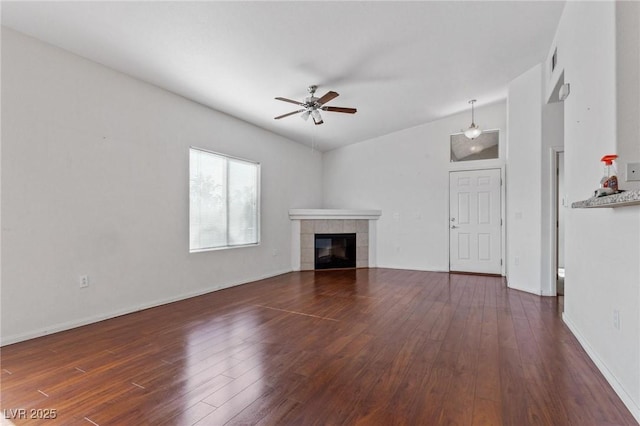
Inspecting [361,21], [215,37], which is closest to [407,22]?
[361,21]

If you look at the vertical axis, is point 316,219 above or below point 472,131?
below

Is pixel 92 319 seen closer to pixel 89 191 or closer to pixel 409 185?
pixel 89 191

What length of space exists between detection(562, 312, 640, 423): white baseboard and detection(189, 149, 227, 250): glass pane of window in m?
4.56

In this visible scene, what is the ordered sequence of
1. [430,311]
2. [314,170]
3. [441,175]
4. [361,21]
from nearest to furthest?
1. [361,21]
2. [430,311]
3. [441,175]
4. [314,170]

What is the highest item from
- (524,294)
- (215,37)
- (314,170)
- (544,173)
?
(215,37)

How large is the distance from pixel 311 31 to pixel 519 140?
3.69m

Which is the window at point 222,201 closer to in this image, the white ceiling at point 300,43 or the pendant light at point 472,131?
the white ceiling at point 300,43

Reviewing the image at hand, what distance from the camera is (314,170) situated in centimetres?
782

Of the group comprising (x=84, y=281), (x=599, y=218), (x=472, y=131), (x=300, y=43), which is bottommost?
(x=84, y=281)

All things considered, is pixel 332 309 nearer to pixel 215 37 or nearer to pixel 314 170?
pixel 215 37

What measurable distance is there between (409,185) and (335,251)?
7.10 feet

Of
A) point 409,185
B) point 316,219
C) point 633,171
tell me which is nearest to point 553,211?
point 409,185

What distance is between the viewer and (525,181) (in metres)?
4.88

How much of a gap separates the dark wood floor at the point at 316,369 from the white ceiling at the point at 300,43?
110 inches
